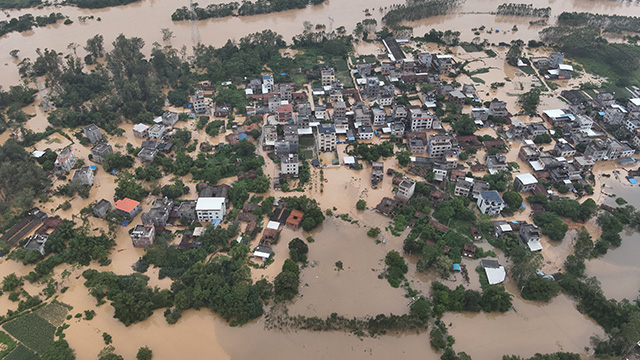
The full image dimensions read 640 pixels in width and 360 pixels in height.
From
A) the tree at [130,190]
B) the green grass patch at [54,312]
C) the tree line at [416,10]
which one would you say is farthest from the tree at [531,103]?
the green grass patch at [54,312]

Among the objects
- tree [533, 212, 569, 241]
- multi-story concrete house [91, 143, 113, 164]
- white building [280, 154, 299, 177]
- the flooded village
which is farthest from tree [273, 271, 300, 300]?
multi-story concrete house [91, 143, 113, 164]

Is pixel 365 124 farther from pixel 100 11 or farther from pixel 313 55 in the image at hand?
pixel 100 11

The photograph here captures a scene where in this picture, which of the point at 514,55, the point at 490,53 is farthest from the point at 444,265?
the point at 490,53

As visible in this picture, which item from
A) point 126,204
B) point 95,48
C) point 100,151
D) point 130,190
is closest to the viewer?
point 126,204

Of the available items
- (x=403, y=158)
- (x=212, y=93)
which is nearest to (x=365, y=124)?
(x=403, y=158)

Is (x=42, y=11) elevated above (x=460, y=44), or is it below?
above

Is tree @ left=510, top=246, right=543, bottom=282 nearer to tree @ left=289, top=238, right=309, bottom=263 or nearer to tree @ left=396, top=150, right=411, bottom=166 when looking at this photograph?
tree @ left=396, top=150, right=411, bottom=166

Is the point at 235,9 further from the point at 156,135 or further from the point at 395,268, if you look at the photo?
the point at 395,268
